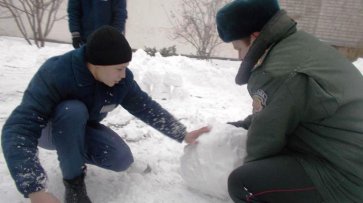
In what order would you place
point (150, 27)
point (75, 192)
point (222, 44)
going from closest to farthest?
1. point (75, 192)
2. point (222, 44)
3. point (150, 27)

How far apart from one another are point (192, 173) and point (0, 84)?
2.89 metres

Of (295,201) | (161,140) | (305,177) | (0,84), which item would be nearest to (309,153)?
(305,177)

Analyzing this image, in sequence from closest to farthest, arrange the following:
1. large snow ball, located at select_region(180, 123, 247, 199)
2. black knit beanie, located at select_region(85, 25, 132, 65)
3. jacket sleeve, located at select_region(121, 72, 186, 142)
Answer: black knit beanie, located at select_region(85, 25, 132, 65), large snow ball, located at select_region(180, 123, 247, 199), jacket sleeve, located at select_region(121, 72, 186, 142)

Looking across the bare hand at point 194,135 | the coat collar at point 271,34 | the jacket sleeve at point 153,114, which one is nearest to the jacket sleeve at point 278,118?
the coat collar at point 271,34

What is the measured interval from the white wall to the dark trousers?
7.55 meters

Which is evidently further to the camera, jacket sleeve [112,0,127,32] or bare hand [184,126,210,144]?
jacket sleeve [112,0,127,32]

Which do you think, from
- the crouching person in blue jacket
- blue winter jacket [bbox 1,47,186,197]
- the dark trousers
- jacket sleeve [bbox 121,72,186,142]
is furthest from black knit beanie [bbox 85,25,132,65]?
the dark trousers

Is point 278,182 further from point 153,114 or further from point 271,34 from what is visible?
point 153,114

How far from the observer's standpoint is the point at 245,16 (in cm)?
180

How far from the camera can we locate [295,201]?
70.2 inches

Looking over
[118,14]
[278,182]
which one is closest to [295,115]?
[278,182]

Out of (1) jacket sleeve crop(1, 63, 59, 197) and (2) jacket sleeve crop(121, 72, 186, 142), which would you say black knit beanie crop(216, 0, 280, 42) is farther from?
(1) jacket sleeve crop(1, 63, 59, 197)

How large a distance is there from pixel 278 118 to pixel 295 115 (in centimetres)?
8

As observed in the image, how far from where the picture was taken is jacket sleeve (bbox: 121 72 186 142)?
7.55 feet
